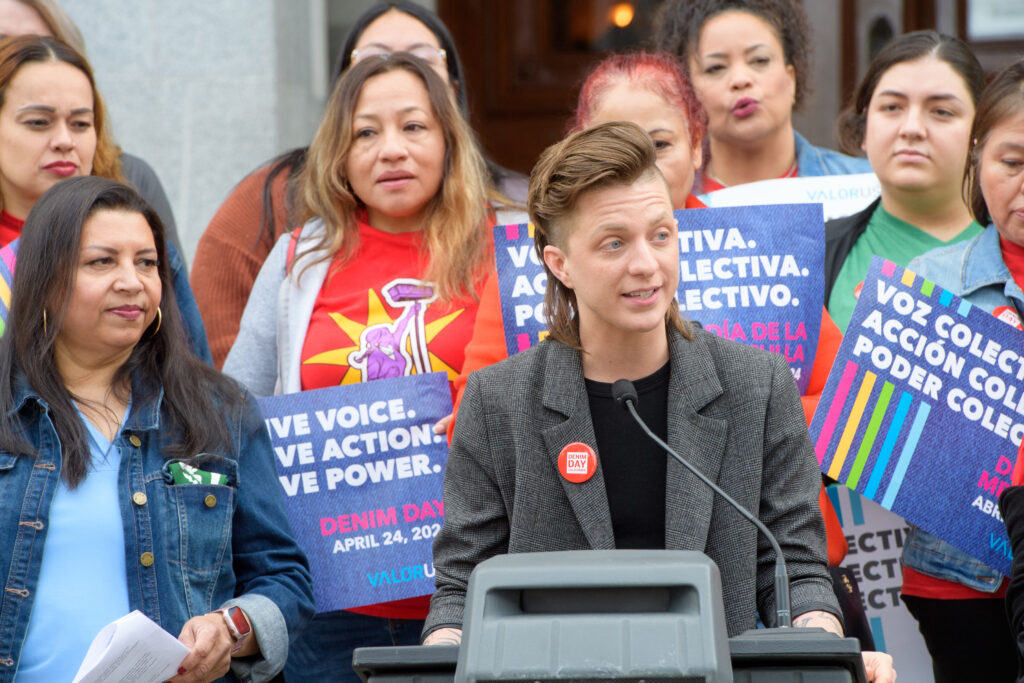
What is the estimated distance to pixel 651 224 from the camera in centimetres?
258

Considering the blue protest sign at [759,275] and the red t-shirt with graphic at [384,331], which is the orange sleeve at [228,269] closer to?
the red t-shirt with graphic at [384,331]

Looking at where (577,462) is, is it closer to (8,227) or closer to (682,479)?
(682,479)

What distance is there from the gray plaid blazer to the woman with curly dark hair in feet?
5.91

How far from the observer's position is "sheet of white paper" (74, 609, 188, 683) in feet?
8.57

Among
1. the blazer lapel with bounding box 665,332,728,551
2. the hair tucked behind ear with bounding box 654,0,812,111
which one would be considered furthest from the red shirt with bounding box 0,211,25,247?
the hair tucked behind ear with bounding box 654,0,812,111

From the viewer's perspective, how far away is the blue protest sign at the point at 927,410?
3.16 meters

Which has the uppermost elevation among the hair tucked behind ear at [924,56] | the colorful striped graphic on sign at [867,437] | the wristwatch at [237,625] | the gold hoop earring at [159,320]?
the hair tucked behind ear at [924,56]

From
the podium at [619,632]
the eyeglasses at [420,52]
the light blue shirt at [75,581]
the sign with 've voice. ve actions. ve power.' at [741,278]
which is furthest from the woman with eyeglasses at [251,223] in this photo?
the podium at [619,632]

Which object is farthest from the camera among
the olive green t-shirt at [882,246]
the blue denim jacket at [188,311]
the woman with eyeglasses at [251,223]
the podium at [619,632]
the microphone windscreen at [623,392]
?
the woman with eyeglasses at [251,223]

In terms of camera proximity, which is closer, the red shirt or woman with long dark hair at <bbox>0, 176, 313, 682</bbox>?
woman with long dark hair at <bbox>0, 176, 313, 682</bbox>

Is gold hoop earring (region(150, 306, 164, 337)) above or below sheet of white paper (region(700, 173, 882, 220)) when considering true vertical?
below

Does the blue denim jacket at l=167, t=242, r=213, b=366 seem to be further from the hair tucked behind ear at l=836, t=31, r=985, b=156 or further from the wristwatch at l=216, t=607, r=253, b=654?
the hair tucked behind ear at l=836, t=31, r=985, b=156

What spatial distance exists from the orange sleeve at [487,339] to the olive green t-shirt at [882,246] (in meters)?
1.00

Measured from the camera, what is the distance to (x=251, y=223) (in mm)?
4227
